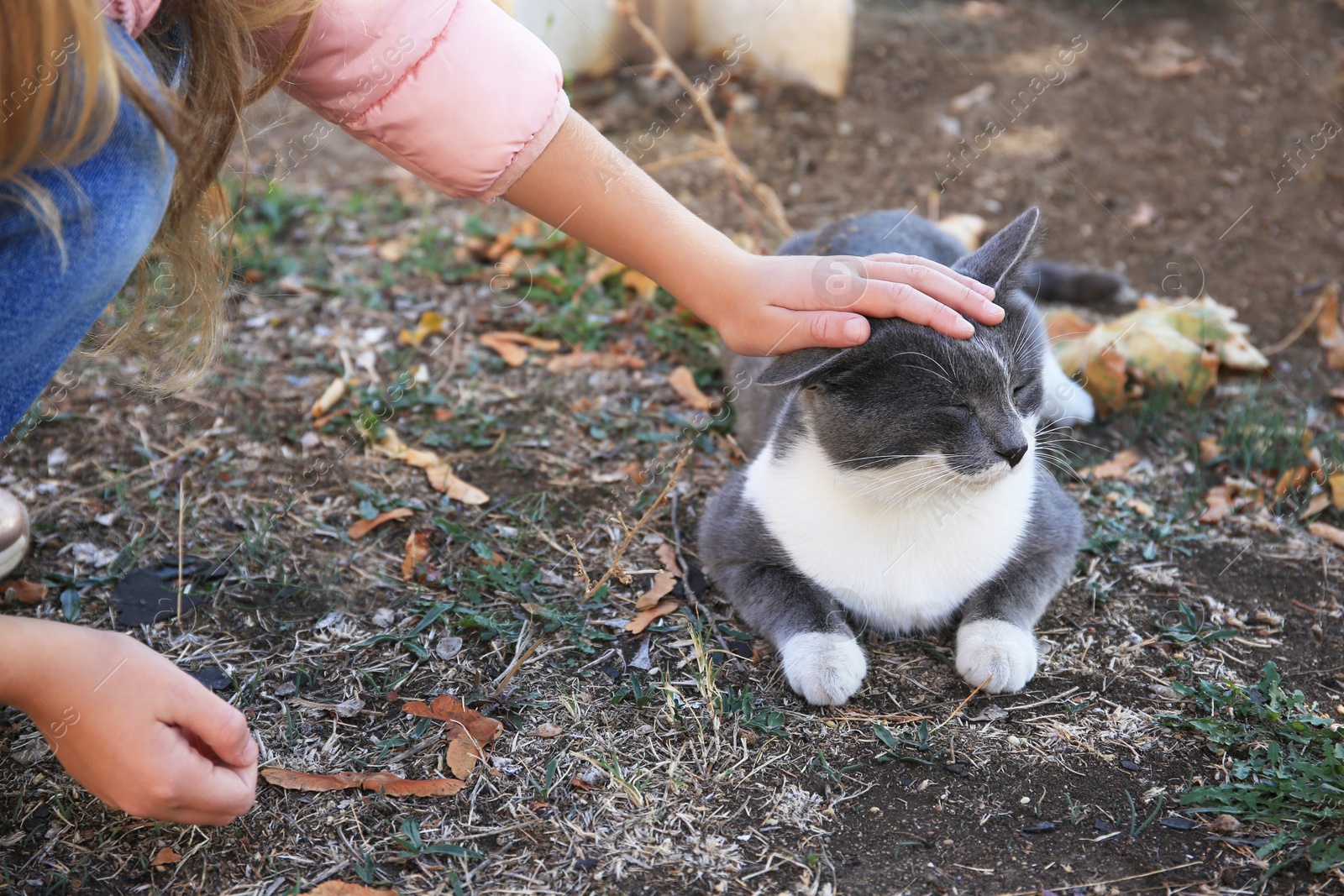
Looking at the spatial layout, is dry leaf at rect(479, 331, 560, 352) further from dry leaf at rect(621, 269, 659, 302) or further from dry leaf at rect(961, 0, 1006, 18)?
dry leaf at rect(961, 0, 1006, 18)

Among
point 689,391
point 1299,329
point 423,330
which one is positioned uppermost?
point 423,330

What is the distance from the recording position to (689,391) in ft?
10.2

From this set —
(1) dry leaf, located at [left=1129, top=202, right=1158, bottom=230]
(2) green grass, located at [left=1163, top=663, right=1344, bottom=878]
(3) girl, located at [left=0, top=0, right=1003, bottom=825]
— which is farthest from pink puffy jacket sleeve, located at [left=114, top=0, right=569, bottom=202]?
(1) dry leaf, located at [left=1129, top=202, right=1158, bottom=230]

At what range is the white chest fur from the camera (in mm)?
2172

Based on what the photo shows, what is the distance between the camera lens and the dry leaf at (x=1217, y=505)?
2.61 m

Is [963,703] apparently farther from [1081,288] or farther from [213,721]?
[1081,288]

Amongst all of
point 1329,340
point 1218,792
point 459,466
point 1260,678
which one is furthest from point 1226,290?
point 459,466

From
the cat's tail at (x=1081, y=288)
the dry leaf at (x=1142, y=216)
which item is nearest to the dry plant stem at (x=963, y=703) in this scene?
the cat's tail at (x=1081, y=288)

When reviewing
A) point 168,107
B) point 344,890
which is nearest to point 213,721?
point 344,890

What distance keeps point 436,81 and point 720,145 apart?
1683mm

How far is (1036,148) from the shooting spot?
4488 mm

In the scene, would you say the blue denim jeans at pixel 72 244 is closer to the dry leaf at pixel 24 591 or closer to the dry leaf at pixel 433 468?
the dry leaf at pixel 24 591

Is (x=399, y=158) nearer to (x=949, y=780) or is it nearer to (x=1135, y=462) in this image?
(x=949, y=780)

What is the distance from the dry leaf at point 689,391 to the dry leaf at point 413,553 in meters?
0.93
